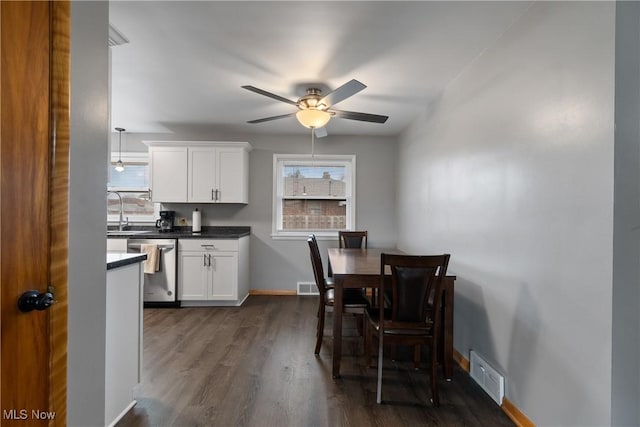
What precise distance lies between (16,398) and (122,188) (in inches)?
170

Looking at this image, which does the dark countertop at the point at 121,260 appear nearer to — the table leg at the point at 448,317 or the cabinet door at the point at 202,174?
the table leg at the point at 448,317

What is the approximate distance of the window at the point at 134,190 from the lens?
15.0ft

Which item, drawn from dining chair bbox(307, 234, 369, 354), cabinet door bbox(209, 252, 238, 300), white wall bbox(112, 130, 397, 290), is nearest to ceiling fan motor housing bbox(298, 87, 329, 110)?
dining chair bbox(307, 234, 369, 354)

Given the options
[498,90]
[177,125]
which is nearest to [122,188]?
[177,125]

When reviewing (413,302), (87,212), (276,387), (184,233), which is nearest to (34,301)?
(87,212)

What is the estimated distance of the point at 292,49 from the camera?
2221 millimetres

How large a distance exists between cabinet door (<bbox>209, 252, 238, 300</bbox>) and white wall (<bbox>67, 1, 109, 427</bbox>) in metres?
2.61

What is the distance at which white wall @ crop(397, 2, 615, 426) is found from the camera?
1.29 m

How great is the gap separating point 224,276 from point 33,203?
125 inches

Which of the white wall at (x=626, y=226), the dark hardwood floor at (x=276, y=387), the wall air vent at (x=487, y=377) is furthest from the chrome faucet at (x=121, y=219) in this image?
the white wall at (x=626, y=226)

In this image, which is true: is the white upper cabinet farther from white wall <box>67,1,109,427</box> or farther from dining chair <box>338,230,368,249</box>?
white wall <box>67,1,109,427</box>

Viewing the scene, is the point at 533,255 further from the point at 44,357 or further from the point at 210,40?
the point at 210,40

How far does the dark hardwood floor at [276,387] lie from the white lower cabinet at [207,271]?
80 centimetres

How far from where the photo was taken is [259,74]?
8.57 feet
